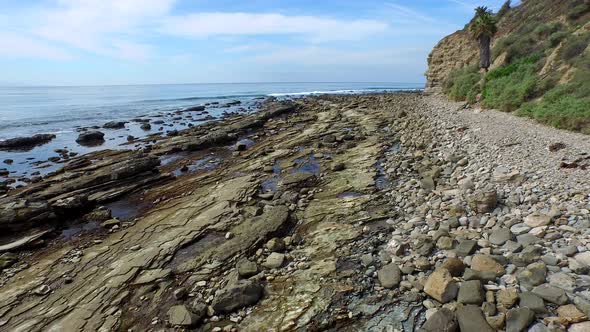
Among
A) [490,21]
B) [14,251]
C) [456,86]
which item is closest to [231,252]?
[14,251]

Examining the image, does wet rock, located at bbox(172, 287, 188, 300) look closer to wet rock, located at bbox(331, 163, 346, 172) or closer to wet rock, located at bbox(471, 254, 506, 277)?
wet rock, located at bbox(471, 254, 506, 277)

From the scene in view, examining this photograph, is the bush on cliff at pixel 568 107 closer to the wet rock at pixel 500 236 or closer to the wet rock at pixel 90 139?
the wet rock at pixel 500 236

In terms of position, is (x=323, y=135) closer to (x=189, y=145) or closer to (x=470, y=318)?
(x=189, y=145)

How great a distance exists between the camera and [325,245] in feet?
31.9

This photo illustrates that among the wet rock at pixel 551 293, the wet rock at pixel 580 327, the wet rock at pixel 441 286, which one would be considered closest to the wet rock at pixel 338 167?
the wet rock at pixel 441 286

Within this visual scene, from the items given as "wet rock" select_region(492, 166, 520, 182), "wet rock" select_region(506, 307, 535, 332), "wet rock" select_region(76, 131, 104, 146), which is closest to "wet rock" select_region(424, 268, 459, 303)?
"wet rock" select_region(506, 307, 535, 332)

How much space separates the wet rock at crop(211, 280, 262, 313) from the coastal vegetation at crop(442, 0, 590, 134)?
49.1 feet

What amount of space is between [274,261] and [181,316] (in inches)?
106

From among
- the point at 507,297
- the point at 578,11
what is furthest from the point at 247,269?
the point at 578,11

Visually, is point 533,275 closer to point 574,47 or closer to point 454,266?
point 454,266

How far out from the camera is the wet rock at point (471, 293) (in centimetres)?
640

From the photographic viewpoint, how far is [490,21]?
34719 mm

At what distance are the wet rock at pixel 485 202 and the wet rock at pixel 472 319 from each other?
429cm

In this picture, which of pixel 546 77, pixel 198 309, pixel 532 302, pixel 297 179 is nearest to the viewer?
pixel 532 302
